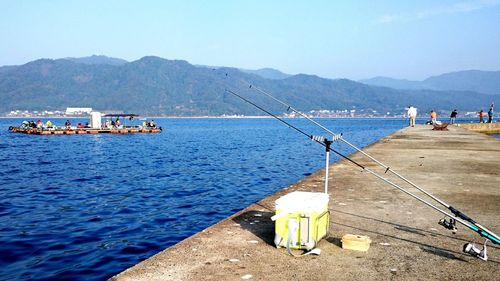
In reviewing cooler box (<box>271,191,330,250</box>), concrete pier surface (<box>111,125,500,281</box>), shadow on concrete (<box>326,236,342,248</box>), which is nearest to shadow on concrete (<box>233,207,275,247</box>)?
concrete pier surface (<box>111,125,500,281</box>)

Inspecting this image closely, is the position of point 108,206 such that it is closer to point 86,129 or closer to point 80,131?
point 80,131

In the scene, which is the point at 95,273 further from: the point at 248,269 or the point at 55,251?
the point at 248,269

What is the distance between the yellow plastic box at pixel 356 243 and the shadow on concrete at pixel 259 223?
111 centimetres

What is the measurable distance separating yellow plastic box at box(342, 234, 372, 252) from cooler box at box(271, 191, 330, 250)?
430 millimetres

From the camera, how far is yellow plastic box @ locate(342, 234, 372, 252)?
5.97 m

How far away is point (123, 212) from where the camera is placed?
1488cm

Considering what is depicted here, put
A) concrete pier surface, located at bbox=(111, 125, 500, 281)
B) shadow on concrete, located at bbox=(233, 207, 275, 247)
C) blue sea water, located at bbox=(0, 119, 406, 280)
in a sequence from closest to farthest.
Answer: concrete pier surface, located at bbox=(111, 125, 500, 281) < shadow on concrete, located at bbox=(233, 207, 275, 247) < blue sea water, located at bbox=(0, 119, 406, 280)

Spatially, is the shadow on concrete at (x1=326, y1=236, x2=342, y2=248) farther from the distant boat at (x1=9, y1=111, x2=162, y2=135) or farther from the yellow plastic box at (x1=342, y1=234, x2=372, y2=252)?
the distant boat at (x1=9, y1=111, x2=162, y2=135)

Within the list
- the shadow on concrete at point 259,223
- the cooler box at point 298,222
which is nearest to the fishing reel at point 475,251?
the cooler box at point 298,222

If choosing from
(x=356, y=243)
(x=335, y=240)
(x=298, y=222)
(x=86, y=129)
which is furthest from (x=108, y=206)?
(x=86, y=129)

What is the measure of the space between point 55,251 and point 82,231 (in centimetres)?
187

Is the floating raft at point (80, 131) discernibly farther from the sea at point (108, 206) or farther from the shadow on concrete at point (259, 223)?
the shadow on concrete at point (259, 223)

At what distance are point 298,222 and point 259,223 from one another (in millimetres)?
1829

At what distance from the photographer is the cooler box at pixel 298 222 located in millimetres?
5781
